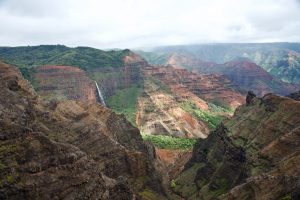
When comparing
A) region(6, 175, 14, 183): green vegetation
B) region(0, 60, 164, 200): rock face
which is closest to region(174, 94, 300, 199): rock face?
region(0, 60, 164, 200): rock face

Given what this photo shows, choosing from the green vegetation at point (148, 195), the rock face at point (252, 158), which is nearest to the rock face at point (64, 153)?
the green vegetation at point (148, 195)

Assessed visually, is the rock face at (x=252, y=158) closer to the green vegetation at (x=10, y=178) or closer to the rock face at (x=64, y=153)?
the rock face at (x=64, y=153)

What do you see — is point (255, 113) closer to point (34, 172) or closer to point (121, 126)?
point (121, 126)

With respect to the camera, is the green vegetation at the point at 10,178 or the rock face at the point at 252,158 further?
the rock face at the point at 252,158

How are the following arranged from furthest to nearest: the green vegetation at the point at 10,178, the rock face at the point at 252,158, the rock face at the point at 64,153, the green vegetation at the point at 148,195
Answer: the green vegetation at the point at 148,195 < the rock face at the point at 252,158 < the rock face at the point at 64,153 < the green vegetation at the point at 10,178

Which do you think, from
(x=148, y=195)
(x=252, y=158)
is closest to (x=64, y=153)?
(x=148, y=195)

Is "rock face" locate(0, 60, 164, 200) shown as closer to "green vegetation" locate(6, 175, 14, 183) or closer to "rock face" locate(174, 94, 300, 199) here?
"green vegetation" locate(6, 175, 14, 183)
